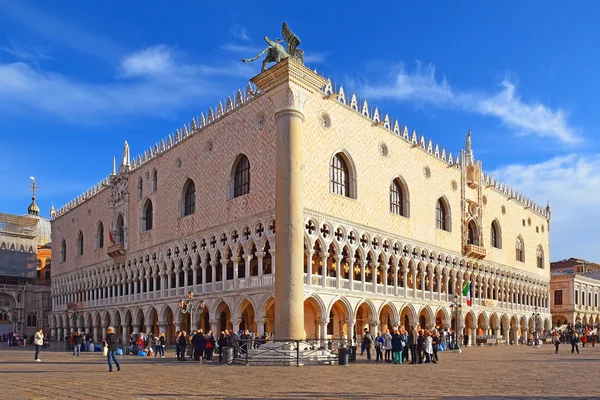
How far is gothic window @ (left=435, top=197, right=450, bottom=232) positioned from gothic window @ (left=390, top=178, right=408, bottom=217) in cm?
403

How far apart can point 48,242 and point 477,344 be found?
50660 mm

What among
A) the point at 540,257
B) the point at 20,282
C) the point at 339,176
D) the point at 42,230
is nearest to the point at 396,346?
the point at 339,176

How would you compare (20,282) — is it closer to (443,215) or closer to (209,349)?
(443,215)

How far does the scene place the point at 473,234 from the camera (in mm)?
39875

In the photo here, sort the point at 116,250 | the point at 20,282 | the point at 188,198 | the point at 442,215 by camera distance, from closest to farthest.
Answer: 1. the point at 188,198
2. the point at 442,215
3. the point at 116,250
4. the point at 20,282

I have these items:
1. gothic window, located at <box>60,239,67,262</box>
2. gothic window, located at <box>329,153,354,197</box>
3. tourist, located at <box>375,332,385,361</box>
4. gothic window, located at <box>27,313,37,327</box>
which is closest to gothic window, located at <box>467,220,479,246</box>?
gothic window, located at <box>329,153,354,197</box>

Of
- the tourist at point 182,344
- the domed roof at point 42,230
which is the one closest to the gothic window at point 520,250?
the tourist at point 182,344

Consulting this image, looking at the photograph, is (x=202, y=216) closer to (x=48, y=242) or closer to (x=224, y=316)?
(x=224, y=316)

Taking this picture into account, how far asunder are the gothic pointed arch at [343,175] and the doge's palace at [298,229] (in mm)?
69

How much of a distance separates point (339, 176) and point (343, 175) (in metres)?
0.39

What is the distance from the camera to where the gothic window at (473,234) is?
39531 mm

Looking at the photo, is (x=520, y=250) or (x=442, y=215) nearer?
(x=442, y=215)

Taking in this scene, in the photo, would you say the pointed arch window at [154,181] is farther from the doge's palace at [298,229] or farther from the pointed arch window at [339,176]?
the pointed arch window at [339,176]

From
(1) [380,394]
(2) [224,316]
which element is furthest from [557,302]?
(1) [380,394]
